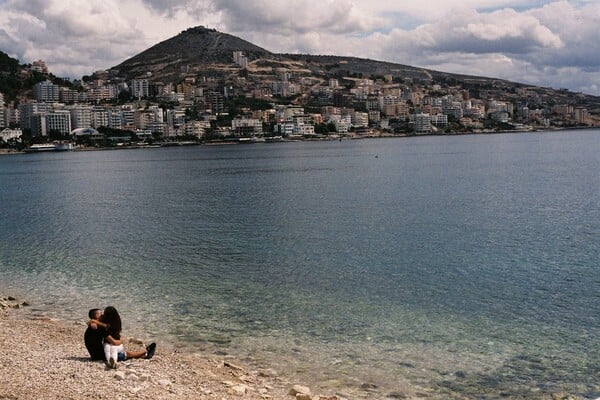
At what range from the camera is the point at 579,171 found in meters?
59.2

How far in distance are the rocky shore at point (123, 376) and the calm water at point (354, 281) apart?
72cm

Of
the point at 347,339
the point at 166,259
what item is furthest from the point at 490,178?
the point at 347,339

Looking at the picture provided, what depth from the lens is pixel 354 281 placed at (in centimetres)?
1852

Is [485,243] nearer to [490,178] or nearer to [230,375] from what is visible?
[230,375]

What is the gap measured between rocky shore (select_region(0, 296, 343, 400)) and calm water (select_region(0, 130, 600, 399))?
72cm

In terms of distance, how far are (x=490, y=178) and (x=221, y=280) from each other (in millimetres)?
40414

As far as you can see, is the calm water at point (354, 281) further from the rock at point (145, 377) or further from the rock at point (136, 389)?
the rock at point (136, 389)

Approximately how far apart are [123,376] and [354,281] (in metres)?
9.64

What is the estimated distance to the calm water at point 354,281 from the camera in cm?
1185

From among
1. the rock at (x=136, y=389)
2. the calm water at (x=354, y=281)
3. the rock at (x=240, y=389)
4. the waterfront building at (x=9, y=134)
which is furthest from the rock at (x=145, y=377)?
the waterfront building at (x=9, y=134)

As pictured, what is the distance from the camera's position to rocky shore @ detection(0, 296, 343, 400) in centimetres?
916

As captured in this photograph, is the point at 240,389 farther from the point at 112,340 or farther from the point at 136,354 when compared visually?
the point at 112,340

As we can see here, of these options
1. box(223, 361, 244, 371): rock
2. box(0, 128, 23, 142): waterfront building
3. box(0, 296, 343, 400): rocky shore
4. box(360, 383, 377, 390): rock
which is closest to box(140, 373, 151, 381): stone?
box(0, 296, 343, 400): rocky shore

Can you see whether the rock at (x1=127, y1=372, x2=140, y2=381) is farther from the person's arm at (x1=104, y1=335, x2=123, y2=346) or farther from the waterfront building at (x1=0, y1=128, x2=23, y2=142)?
the waterfront building at (x1=0, y1=128, x2=23, y2=142)
